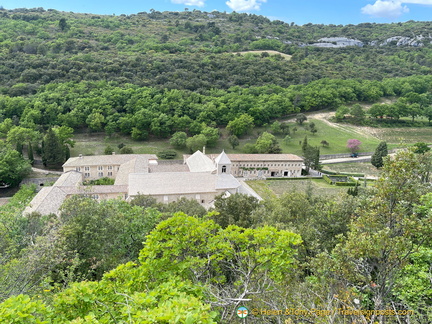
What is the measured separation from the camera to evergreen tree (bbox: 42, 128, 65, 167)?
5412cm

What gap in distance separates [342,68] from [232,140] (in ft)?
248

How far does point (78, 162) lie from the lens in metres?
50.7

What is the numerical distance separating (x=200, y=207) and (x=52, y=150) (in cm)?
3731

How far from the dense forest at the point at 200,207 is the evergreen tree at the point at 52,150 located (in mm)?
308

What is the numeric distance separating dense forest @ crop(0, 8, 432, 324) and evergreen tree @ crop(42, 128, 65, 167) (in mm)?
308

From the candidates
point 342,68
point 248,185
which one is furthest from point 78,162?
point 342,68

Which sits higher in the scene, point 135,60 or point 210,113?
point 135,60

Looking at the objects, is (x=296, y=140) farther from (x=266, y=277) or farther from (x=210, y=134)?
(x=266, y=277)

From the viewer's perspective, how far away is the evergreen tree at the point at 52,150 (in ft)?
178


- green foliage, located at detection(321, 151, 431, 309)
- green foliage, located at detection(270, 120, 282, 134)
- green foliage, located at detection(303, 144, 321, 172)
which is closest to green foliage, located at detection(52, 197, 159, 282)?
green foliage, located at detection(321, 151, 431, 309)

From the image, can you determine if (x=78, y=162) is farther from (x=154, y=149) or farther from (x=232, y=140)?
(x=232, y=140)

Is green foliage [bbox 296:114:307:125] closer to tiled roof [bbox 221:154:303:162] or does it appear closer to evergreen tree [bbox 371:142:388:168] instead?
evergreen tree [bbox 371:142:388:168]

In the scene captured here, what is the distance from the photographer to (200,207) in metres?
30.4

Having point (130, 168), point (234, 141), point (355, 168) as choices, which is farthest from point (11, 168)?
point (355, 168)
